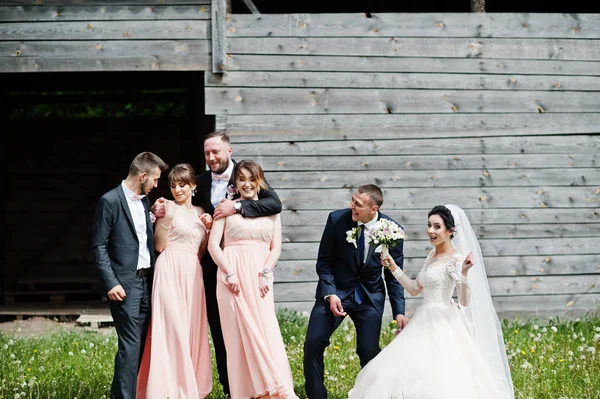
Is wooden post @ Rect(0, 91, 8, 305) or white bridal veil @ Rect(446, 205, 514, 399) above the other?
wooden post @ Rect(0, 91, 8, 305)

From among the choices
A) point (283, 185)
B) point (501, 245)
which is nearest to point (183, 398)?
point (283, 185)

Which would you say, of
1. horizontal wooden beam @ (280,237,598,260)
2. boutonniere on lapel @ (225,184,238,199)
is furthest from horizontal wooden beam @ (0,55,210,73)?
boutonniere on lapel @ (225,184,238,199)

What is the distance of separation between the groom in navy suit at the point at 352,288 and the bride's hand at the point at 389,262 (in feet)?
0.71

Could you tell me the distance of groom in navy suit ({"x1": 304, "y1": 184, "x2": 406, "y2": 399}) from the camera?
6.04 m

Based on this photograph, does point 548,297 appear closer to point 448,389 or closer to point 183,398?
point 448,389

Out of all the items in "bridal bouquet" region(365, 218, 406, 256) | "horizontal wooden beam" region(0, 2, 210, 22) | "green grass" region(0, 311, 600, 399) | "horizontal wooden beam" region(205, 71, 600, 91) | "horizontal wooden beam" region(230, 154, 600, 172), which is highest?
"horizontal wooden beam" region(0, 2, 210, 22)

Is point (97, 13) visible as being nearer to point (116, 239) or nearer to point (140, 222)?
point (140, 222)

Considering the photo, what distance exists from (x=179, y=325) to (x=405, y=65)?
492 centimetres

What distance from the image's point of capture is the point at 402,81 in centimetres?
949

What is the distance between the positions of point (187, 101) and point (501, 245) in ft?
21.0

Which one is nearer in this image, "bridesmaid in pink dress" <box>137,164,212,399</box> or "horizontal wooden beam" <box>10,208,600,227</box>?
"bridesmaid in pink dress" <box>137,164,212,399</box>

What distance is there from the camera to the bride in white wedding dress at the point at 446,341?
218 inches

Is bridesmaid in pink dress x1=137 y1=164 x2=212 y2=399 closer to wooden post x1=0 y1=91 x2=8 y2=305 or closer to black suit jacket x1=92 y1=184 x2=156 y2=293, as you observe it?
black suit jacket x1=92 y1=184 x2=156 y2=293

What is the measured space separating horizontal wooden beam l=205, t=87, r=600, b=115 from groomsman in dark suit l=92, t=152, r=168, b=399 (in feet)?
11.2
